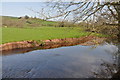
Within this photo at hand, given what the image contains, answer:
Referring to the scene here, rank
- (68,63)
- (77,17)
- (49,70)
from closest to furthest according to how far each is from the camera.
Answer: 1. (77,17)
2. (49,70)
3. (68,63)

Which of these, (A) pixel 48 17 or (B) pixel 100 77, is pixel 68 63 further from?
(A) pixel 48 17

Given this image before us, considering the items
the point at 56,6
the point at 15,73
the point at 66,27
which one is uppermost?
the point at 56,6

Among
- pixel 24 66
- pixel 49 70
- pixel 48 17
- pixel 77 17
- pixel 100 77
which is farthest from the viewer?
pixel 24 66

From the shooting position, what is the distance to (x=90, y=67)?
9.79m

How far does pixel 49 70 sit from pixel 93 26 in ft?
16.3

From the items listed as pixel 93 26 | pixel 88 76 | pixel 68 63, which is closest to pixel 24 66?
pixel 68 63

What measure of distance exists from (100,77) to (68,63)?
353cm

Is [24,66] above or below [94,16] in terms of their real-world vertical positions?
below

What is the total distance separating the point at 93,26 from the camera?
611 cm

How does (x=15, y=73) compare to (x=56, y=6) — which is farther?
(x=15, y=73)

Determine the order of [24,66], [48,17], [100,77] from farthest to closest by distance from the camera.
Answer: [24,66] → [100,77] → [48,17]

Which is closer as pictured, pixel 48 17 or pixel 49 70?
pixel 48 17

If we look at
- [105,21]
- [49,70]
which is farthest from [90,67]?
[105,21]

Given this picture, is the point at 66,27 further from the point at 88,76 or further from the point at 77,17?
the point at 88,76
